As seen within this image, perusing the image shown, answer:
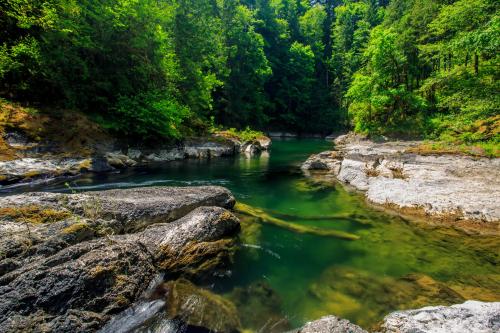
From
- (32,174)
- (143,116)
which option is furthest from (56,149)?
(143,116)

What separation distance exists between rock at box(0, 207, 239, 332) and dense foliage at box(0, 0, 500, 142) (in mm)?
13962

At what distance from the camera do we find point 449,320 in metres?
3.53

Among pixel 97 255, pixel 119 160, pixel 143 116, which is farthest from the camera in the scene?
pixel 143 116

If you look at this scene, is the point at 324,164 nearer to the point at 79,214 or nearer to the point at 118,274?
the point at 79,214

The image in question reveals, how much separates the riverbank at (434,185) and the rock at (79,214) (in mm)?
6729

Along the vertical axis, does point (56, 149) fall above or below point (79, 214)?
above

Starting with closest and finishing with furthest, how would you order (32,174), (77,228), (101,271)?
(101,271)
(77,228)
(32,174)

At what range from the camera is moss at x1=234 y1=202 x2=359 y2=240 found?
7863mm

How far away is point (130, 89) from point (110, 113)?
7.67ft

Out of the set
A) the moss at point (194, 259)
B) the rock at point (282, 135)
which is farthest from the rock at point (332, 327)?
the rock at point (282, 135)

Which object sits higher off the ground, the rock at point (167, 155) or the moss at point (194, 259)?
the rock at point (167, 155)

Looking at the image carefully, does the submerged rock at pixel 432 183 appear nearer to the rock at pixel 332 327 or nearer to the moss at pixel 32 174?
the rock at pixel 332 327

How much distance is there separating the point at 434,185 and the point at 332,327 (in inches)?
346

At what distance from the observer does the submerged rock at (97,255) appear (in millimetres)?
3645
